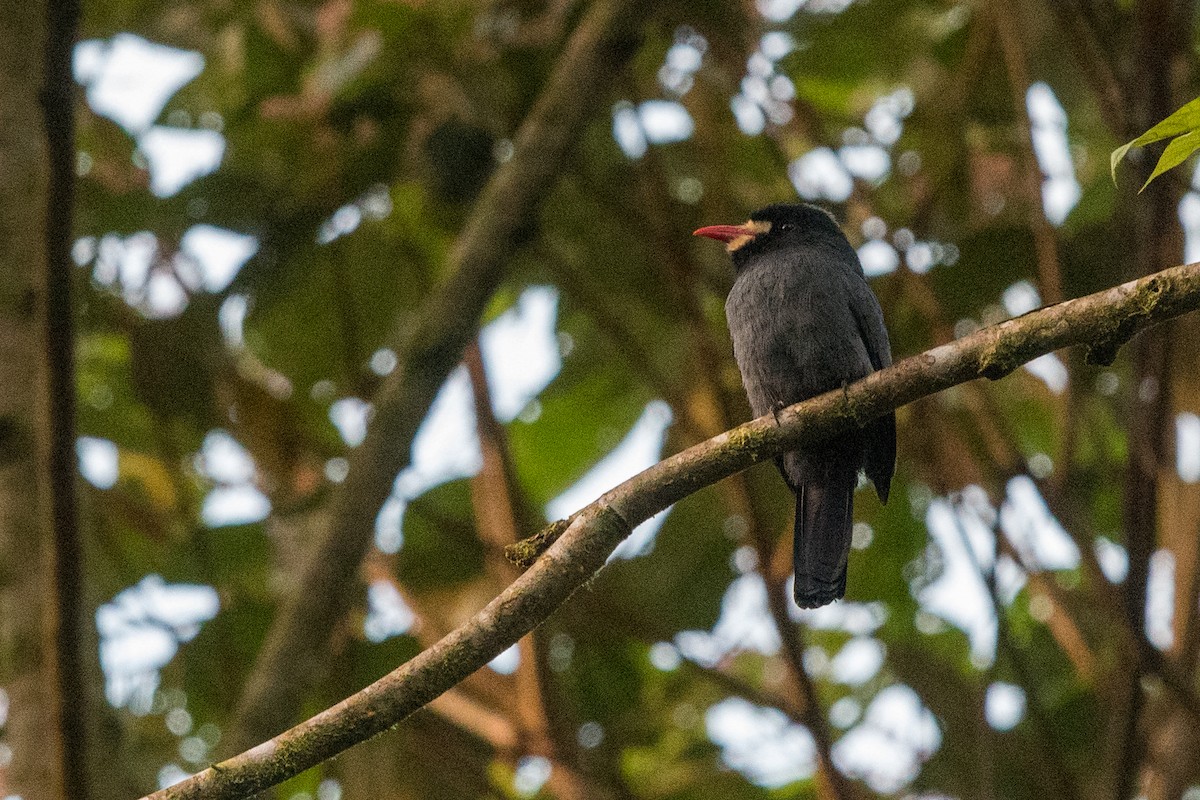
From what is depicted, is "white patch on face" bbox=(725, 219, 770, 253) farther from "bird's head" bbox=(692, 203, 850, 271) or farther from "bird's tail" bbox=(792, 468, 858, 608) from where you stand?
"bird's tail" bbox=(792, 468, 858, 608)

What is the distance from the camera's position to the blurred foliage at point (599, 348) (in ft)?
14.4

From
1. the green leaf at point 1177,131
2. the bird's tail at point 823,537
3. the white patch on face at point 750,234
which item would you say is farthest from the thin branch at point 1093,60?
the green leaf at point 1177,131

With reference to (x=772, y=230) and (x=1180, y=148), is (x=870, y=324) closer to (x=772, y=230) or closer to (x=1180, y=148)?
(x=772, y=230)

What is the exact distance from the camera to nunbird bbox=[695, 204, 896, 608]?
11.7 ft

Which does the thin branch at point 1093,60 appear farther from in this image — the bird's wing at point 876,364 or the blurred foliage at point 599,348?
the bird's wing at point 876,364

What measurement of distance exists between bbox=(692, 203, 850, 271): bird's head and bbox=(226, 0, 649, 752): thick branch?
0.56 metres

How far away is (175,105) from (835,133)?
8.71ft

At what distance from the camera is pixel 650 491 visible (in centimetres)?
231

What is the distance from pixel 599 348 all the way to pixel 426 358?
1288 millimetres

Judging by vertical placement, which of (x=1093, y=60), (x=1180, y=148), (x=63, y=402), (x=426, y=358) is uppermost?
(x=1093, y=60)

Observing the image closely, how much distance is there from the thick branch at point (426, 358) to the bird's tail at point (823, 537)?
1.12 m

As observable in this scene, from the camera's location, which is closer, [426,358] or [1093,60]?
[426,358]

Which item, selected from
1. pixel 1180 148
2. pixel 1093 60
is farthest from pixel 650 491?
pixel 1093 60

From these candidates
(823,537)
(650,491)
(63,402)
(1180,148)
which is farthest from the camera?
(823,537)
